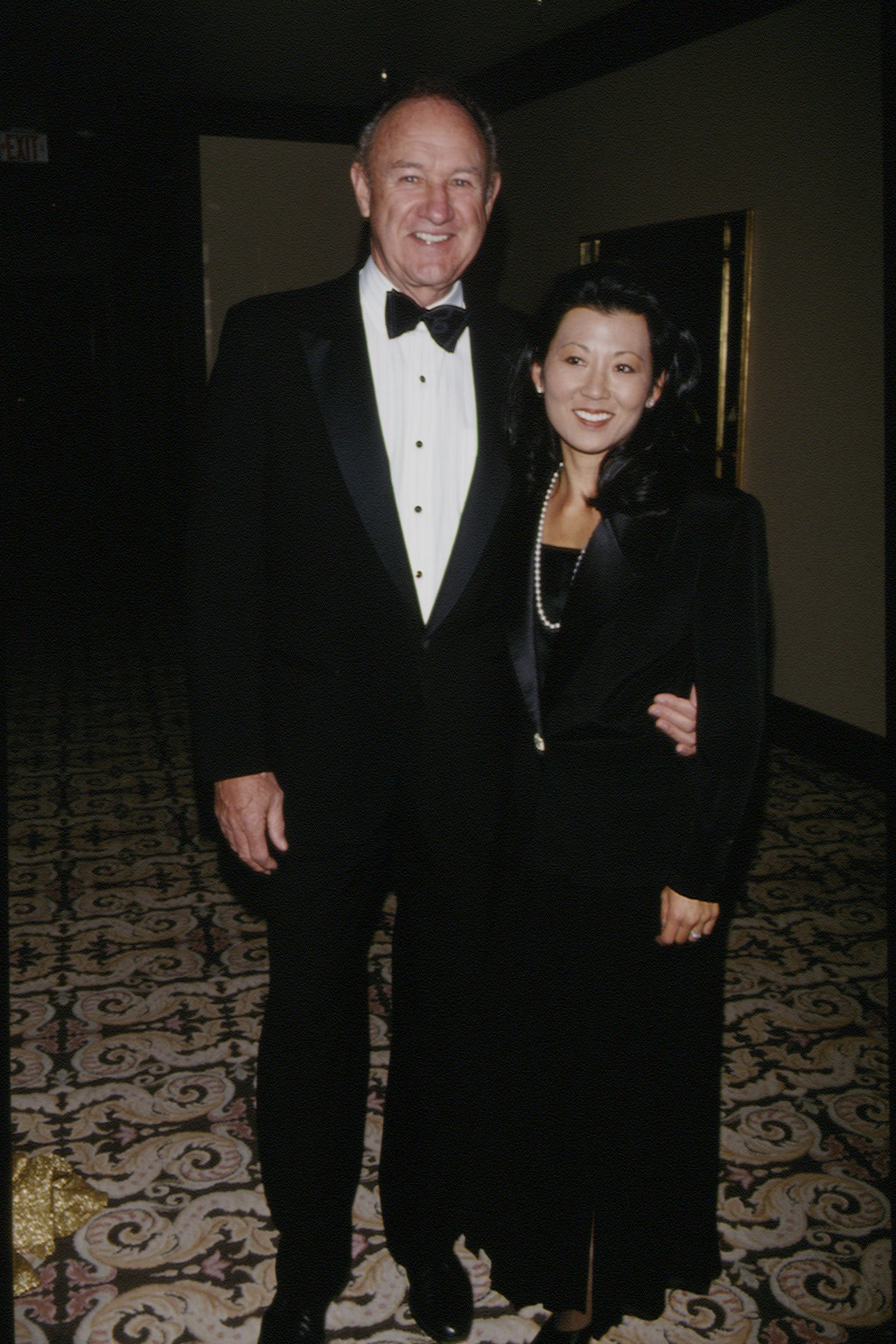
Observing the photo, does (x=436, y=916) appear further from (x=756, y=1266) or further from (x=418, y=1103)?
(x=756, y=1266)

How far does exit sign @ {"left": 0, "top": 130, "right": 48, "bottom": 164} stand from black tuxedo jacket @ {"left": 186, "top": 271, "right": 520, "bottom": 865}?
7.21m

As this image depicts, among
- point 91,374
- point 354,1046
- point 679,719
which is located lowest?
point 354,1046

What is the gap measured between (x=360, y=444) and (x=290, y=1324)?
4.83ft

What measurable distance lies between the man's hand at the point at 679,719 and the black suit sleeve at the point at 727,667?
0.02m

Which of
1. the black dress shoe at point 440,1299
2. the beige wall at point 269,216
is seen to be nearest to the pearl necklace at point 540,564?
the black dress shoe at point 440,1299

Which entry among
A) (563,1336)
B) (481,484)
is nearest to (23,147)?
(481,484)

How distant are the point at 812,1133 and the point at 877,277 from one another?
3.35 meters

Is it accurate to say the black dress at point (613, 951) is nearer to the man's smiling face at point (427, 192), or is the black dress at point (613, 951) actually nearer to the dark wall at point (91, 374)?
the man's smiling face at point (427, 192)

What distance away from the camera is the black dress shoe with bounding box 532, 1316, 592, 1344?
70.9 inches

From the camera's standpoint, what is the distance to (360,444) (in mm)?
1648

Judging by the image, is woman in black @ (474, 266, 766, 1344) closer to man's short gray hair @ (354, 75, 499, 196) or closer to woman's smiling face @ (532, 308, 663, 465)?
woman's smiling face @ (532, 308, 663, 465)

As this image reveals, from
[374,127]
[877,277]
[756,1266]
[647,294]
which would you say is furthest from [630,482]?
[877,277]

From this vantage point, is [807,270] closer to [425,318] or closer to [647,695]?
[425,318]

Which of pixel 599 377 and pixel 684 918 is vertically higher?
pixel 599 377
